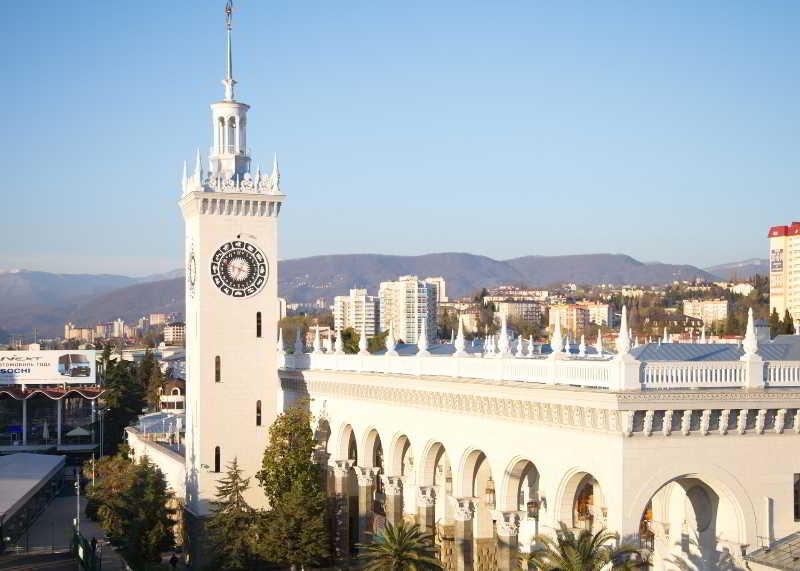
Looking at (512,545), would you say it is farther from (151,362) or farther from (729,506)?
(151,362)

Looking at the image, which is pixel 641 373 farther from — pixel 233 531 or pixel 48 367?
pixel 48 367

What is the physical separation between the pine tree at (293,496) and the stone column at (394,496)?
2431mm

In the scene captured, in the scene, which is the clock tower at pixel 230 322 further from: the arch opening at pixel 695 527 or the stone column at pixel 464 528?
the arch opening at pixel 695 527

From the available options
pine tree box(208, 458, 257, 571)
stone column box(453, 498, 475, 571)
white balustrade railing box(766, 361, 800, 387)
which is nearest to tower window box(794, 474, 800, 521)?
white balustrade railing box(766, 361, 800, 387)

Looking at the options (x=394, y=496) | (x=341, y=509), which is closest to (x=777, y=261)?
(x=341, y=509)

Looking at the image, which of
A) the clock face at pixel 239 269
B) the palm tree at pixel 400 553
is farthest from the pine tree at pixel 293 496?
the palm tree at pixel 400 553

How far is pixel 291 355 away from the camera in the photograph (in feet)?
177

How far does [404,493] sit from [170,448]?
24349 mm

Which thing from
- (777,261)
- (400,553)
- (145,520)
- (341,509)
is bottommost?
(145,520)

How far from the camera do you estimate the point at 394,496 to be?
140ft

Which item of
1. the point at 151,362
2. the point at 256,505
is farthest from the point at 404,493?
the point at 151,362

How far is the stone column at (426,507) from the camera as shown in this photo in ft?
132

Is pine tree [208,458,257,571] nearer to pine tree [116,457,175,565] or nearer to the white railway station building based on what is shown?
the white railway station building

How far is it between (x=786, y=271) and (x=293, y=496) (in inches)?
5965
